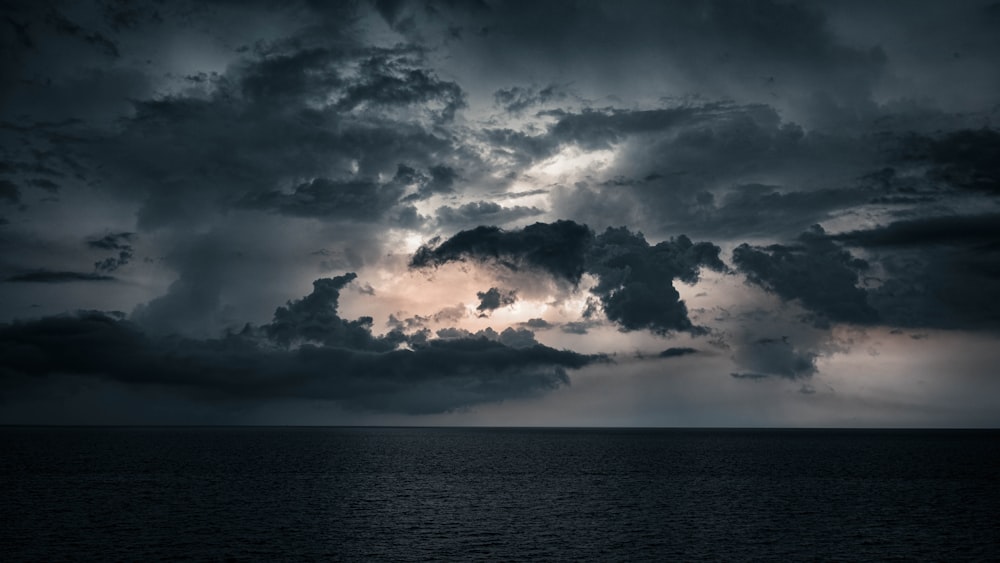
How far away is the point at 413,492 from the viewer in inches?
4493

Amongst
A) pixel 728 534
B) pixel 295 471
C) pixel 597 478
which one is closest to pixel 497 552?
pixel 728 534

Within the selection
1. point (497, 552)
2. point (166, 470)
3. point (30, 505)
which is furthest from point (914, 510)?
point (166, 470)

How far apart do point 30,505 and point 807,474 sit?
460 ft

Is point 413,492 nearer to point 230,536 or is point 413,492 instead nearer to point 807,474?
point 230,536

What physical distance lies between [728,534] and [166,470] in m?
122

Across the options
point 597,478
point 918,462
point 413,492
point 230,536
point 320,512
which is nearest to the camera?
point 230,536

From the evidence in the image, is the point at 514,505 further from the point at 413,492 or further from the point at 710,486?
the point at 710,486

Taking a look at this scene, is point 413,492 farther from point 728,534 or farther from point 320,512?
point 728,534

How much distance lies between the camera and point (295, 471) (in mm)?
156625

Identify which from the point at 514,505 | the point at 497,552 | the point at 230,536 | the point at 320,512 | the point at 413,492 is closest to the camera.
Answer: the point at 497,552

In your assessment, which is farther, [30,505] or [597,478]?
[597,478]

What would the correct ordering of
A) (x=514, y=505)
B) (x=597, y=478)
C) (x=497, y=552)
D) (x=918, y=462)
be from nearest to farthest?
(x=497, y=552), (x=514, y=505), (x=597, y=478), (x=918, y=462)

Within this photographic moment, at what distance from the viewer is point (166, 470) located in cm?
15188

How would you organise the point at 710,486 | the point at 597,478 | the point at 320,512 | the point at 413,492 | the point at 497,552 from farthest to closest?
the point at 597,478 < the point at 710,486 < the point at 413,492 < the point at 320,512 < the point at 497,552
